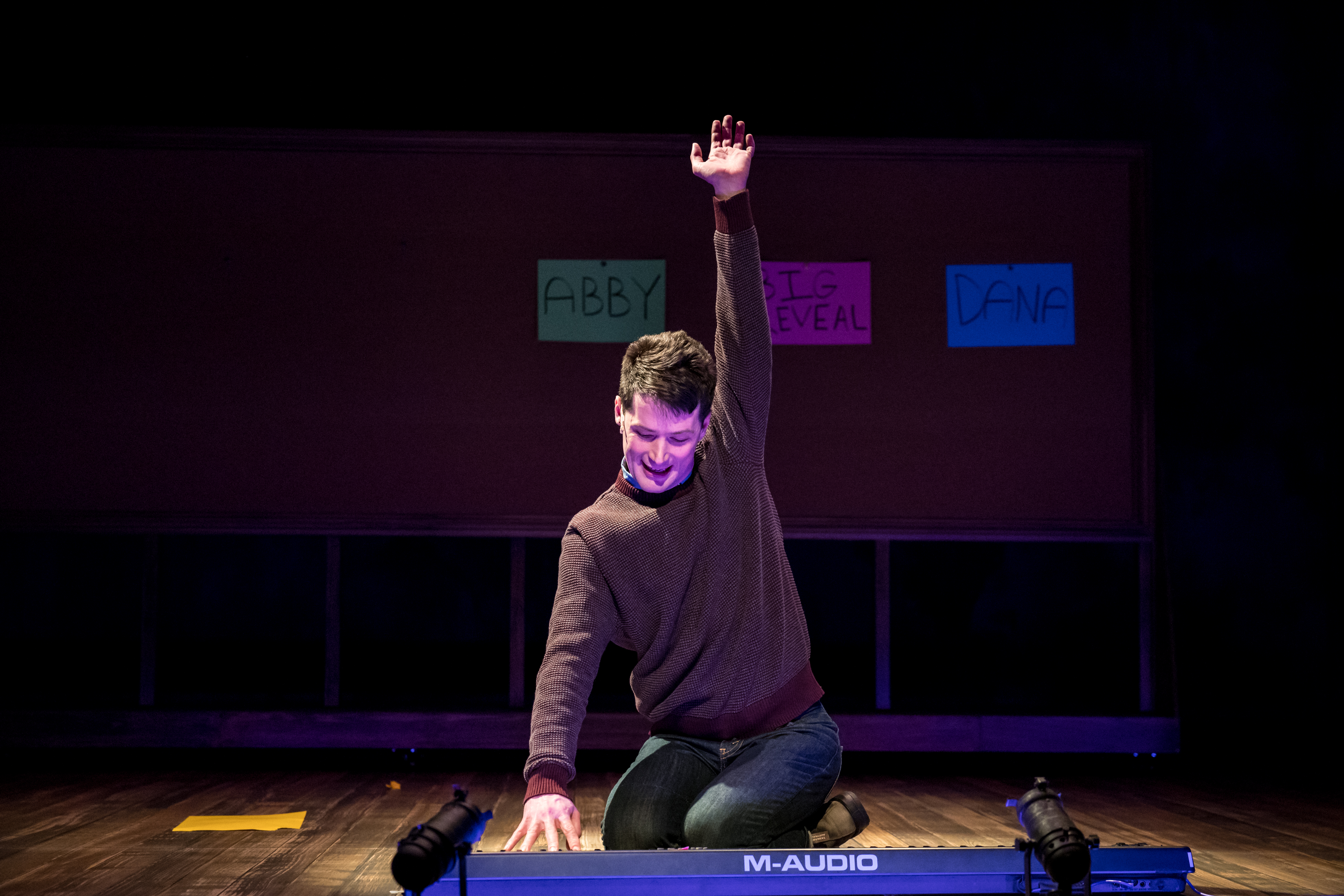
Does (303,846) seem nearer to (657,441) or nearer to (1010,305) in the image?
(657,441)

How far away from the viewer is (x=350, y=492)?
278 centimetres

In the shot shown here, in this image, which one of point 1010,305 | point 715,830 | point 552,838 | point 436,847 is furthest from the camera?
point 1010,305

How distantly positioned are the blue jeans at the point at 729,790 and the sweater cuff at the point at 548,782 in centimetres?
22

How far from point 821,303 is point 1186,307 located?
1223mm

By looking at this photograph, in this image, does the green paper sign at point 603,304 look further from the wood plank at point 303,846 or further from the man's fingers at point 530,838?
the man's fingers at point 530,838

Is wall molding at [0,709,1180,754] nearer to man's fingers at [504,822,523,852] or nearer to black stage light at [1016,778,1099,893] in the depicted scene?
man's fingers at [504,822,523,852]

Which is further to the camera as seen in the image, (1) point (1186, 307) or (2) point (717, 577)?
(1) point (1186, 307)

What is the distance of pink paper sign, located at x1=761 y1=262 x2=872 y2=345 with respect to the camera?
2816 mm

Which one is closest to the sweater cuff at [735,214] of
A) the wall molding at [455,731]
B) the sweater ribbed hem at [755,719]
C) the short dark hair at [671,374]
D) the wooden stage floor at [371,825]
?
the short dark hair at [671,374]

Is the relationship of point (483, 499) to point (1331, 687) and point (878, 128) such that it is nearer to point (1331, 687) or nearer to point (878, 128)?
point (878, 128)

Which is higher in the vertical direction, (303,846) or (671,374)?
(671,374)

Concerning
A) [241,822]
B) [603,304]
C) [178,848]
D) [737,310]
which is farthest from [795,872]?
[603,304]

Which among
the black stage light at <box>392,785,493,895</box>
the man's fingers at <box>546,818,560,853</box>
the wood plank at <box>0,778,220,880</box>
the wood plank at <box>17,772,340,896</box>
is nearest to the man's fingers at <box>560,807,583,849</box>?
the man's fingers at <box>546,818,560,853</box>

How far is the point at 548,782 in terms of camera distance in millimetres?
1272
